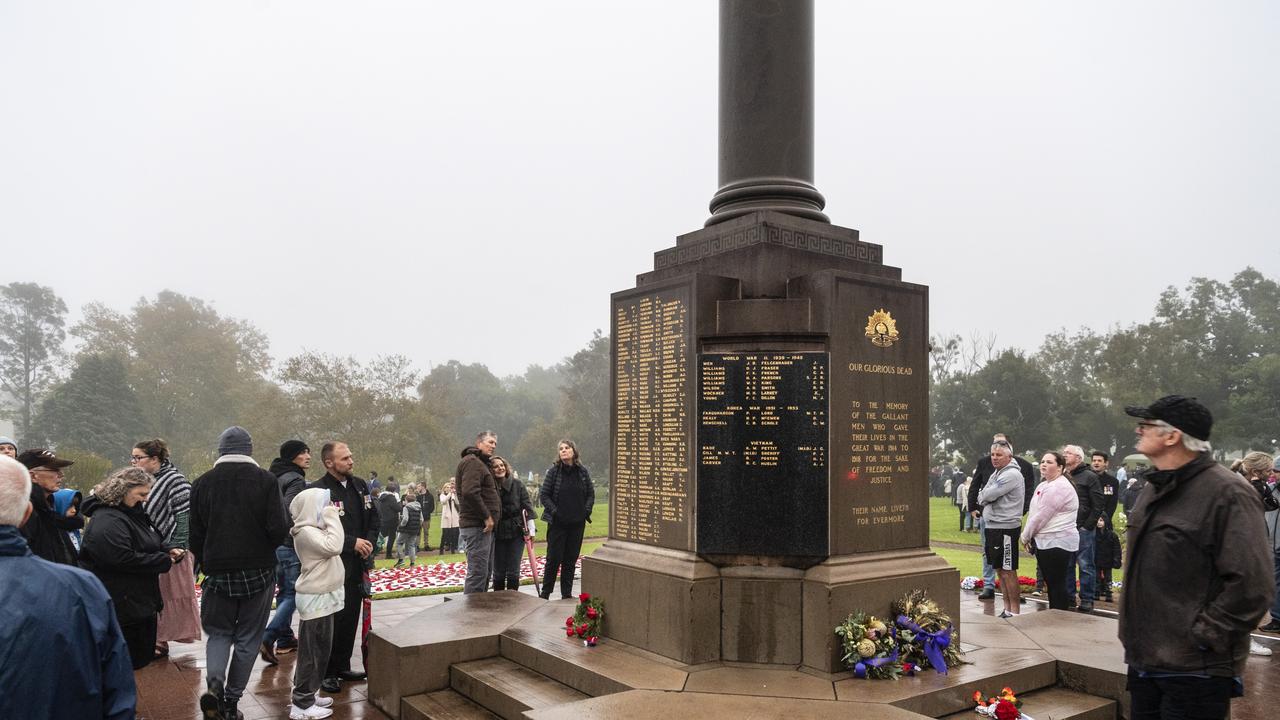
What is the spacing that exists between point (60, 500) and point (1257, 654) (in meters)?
12.0

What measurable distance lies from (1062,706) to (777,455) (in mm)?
2588

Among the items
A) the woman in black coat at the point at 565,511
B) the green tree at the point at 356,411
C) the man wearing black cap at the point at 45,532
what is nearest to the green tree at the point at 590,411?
the green tree at the point at 356,411

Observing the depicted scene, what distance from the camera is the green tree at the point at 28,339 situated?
191 feet

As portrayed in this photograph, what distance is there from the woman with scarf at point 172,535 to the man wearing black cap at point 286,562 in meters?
0.72

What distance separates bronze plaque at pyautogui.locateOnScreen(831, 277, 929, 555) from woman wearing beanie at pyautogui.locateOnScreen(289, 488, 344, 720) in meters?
3.89

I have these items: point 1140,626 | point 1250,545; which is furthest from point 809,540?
point 1250,545

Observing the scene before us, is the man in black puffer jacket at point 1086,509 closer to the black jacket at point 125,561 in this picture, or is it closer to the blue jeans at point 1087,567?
the blue jeans at point 1087,567

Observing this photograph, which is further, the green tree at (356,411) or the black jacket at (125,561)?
the green tree at (356,411)

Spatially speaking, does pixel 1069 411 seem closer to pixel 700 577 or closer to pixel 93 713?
pixel 700 577

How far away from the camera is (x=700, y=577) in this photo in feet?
19.0

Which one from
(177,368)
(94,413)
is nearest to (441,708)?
(94,413)

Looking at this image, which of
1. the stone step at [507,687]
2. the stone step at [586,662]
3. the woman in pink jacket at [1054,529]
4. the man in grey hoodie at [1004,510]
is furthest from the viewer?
the man in grey hoodie at [1004,510]

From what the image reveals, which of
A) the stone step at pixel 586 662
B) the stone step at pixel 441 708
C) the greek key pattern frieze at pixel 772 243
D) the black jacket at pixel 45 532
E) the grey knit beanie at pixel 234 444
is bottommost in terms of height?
the stone step at pixel 441 708

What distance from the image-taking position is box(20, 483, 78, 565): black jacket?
5.84 meters
